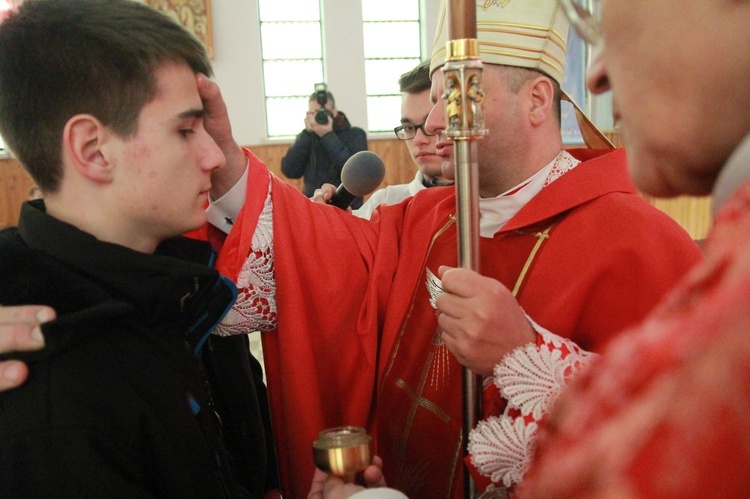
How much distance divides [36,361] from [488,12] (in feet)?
5.00

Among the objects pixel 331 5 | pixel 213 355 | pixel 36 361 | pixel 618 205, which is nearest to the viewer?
pixel 36 361

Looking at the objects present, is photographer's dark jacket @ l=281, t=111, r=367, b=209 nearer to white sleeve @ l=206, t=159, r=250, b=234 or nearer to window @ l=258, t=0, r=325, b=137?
window @ l=258, t=0, r=325, b=137

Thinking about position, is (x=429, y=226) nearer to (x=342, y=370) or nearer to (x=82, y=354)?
(x=342, y=370)

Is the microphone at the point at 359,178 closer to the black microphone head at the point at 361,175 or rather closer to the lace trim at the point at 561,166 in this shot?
the black microphone head at the point at 361,175

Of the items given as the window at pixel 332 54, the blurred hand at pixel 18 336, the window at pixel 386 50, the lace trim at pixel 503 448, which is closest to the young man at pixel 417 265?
the lace trim at pixel 503 448

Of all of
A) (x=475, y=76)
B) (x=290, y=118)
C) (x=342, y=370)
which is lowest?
(x=342, y=370)

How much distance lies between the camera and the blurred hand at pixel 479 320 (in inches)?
48.1

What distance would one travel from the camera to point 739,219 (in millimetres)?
439

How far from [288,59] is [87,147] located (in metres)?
9.71

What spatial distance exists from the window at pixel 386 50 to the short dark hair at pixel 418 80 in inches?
285

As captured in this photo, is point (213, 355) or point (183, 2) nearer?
point (213, 355)

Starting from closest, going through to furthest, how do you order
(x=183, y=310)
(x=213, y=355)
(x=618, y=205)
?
1. (x=183, y=310)
2. (x=618, y=205)
3. (x=213, y=355)

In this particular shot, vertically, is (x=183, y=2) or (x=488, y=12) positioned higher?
(x=183, y=2)

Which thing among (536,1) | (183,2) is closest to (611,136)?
(183,2)
